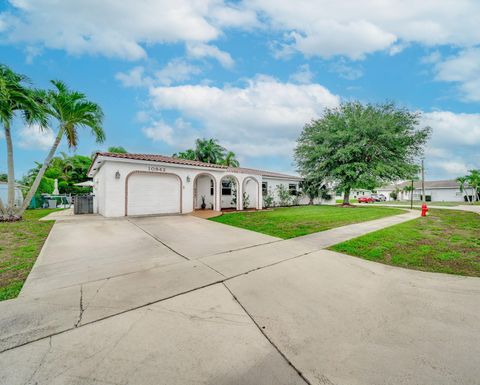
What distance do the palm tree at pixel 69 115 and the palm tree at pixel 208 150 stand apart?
17.6 meters

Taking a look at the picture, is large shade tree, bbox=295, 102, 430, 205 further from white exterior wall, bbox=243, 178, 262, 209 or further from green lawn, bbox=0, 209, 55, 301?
green lawn, bbox=0, 209, 55, 301

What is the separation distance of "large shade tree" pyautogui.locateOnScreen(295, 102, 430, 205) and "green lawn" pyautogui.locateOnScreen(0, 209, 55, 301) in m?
19.5

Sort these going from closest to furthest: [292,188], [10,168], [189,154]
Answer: [10,168] → [292,188] → [189,154]

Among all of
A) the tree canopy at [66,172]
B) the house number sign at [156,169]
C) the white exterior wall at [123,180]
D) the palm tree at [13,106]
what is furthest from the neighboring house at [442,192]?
the tree canopy at [66,172]

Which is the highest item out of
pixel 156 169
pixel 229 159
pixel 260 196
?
pixel 229 159

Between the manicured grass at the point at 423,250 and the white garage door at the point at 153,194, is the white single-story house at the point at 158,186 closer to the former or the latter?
the white garage door at the point at 153,194

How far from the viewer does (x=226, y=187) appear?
666 inches

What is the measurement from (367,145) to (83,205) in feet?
75.3

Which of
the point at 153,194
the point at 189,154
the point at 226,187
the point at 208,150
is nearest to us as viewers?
the point at 153,194

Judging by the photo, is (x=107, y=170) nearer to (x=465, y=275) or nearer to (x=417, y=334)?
(x=417, y=334)

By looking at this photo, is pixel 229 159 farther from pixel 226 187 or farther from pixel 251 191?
pixel 226 187

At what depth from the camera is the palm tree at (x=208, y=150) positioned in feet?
92.6

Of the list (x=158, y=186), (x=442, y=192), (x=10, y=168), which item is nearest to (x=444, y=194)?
(x=442, y=192)

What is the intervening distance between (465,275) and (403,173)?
17244 mm
